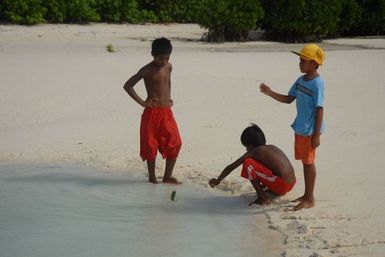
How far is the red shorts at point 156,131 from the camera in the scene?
5918 mm

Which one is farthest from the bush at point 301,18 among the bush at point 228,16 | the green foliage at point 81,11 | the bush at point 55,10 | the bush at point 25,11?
the bush at point 25,11

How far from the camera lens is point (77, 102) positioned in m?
9.54

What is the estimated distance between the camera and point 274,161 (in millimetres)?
5305

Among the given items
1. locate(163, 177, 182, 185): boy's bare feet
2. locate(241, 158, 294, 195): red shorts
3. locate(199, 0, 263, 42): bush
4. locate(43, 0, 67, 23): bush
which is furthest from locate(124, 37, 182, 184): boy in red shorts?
locate(43, 0, 67, 23): bush

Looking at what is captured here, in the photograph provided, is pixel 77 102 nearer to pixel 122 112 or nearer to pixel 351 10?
pixel 122 112

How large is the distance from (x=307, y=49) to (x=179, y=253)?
5.99ft

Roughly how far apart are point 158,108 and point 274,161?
1.20m

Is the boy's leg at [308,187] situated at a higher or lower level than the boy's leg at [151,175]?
higher

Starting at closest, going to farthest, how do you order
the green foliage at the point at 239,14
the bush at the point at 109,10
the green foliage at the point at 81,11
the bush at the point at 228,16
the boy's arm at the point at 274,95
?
the boy's arm at the point at 274,95
the bush at the point at 228,16
the green foliage at the point at 239,14
the green foliage at the point at 81,11
the bush at the point at 109,10

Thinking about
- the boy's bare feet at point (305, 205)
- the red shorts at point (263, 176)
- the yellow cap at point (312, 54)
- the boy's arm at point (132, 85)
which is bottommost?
the boy's bare feet at point (305, 205)

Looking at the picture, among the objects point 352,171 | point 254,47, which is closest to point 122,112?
point 352,171

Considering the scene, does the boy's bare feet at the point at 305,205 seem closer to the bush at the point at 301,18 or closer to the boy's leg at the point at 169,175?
the boy's leg at the point at 169,175

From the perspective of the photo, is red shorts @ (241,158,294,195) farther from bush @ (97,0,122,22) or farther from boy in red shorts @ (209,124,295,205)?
bush @ (97,0,122,22)

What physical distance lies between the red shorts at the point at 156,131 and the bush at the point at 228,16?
14045 millimetres
